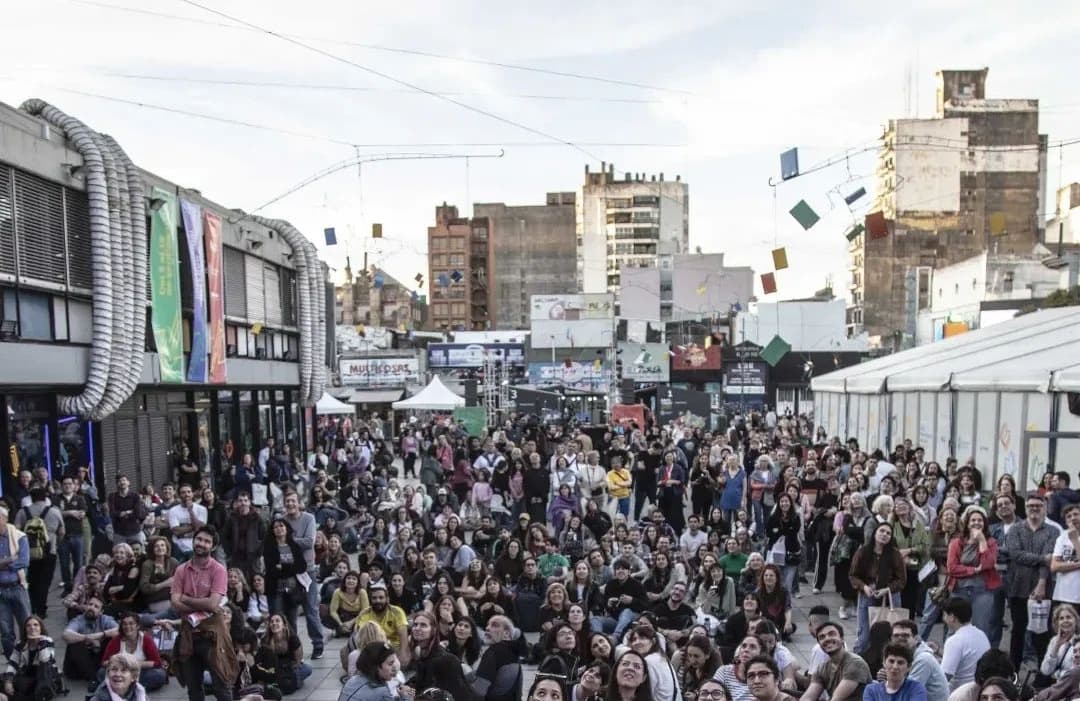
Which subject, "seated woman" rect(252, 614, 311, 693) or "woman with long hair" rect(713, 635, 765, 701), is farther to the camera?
"seated woman" rect(252, 614, 311, 693)

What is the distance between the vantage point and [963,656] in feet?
22.5

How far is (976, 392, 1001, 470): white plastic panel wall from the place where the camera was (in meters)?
14.4

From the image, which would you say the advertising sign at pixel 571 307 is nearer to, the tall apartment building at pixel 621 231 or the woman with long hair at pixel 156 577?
the tall apartment building at pixel 621 231

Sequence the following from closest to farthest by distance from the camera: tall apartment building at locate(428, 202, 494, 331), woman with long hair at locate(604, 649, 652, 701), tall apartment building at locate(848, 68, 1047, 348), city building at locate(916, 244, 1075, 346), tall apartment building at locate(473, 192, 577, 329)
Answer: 1. woman with long hair at locate(604, 649, 652, 701)
2. city building at locate(916, 244, 1075, 346)
3. tall apartment building at locate(848, 68, 1047, 348)
4. tall apartment building at locate(428, 202, 494, 331)
5. tall apartment building at locate(473, 192, 577, 329)

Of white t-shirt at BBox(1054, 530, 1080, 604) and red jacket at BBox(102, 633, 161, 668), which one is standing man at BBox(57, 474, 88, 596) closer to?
red jacket at BBox(102, 633, 161, 668)

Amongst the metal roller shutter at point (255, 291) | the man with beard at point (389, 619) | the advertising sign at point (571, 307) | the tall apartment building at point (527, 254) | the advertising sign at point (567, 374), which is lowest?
the advertising sign at point (567, 374)

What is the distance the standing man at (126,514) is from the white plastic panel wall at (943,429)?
13015 millimetres

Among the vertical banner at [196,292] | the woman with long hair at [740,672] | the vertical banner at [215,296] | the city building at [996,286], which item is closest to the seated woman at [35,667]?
the woman with long hair at [740,672]

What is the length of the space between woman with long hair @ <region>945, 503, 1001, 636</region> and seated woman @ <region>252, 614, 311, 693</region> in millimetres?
6209

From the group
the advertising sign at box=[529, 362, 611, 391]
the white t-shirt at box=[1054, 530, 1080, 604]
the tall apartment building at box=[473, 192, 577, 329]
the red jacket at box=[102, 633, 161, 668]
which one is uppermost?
the tall apartment building at box=[473, 192, 577, 329]

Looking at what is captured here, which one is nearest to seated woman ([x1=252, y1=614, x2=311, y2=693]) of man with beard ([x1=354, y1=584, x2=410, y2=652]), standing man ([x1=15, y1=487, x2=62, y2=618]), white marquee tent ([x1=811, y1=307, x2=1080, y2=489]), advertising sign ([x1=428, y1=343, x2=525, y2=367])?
man with beard ([x1=354, y1=584, x2=410, y2=652])

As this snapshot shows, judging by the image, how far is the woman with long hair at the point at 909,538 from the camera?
9.42 metres

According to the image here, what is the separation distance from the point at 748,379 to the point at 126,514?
33.8m

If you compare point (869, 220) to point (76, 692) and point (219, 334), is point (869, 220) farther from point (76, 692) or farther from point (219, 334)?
point (76, 692)
